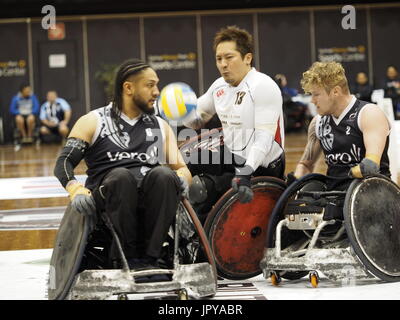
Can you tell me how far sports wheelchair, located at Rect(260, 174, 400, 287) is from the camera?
5.01 metres

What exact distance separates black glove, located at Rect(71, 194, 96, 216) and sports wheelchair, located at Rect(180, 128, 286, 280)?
1.19m

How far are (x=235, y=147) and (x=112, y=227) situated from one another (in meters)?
1.57

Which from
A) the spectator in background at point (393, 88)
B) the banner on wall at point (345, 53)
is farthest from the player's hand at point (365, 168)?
the banner on wall at point (345, 53)

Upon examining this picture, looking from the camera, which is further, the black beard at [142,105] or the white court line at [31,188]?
the white court line at [31,188]

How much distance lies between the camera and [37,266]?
6.25 m

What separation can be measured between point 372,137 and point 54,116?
17448mm

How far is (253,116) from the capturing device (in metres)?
5.77

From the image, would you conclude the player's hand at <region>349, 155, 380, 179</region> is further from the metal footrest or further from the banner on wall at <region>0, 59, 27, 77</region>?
the banner on wall at <region>0, 59, 27, 77</region>

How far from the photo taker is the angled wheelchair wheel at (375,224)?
16.4 ft

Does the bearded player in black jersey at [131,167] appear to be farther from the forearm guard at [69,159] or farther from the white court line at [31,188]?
the white court line at [31,188]

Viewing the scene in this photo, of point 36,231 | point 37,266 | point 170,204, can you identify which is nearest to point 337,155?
point 170,204

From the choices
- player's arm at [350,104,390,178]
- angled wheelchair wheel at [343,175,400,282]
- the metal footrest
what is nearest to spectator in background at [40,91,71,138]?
player's arm at [350,104,390,178]

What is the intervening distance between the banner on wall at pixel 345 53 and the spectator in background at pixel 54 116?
308 inches
